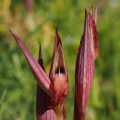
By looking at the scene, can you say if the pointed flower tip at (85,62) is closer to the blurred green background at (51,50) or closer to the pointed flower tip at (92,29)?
the pointed flower tip at (92,29)

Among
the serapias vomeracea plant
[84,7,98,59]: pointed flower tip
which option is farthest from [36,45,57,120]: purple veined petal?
[84,7,98,59]: pointed flower tip

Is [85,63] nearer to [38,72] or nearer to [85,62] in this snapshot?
[85,62]

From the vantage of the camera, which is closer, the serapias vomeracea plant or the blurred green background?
the serapias vomeracea plant

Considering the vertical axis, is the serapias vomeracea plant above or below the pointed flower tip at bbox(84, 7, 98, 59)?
below

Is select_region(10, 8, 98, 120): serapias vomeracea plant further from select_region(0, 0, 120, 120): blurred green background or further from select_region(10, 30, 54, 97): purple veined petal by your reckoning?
select_region(0, 0, 120, 120): blurred green background

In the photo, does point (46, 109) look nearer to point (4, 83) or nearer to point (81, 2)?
point (4, 83)

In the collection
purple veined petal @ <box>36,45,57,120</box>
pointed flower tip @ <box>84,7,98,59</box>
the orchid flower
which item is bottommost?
purple veined petal @ <box>36,45,57,120</box>

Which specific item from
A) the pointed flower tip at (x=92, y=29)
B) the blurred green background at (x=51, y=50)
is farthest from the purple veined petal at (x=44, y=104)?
the blurred green background at (x=51, y=50)
